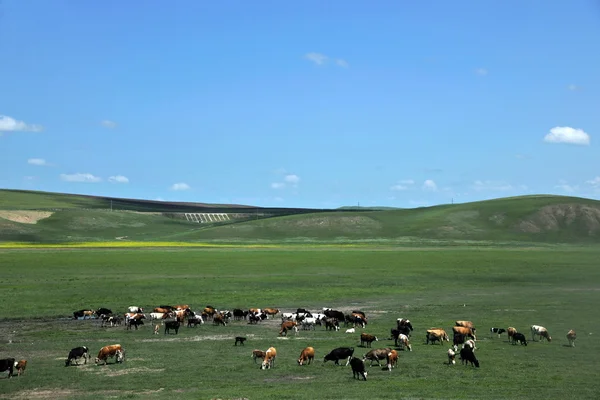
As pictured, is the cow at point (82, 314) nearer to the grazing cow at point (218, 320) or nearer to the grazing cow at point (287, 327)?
the grazing cow at point (218, 320)

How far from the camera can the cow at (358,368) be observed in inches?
893

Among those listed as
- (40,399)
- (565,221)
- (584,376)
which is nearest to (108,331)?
(40,399)

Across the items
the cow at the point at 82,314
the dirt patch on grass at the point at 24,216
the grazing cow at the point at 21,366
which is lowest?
the grazing cow at the point at 21,366

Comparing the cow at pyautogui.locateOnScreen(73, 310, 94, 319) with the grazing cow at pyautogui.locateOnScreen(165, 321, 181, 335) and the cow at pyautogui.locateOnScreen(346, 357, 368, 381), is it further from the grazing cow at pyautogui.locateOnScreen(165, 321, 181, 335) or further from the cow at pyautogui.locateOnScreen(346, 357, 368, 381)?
the cow at pyautogui.locateOnScreen(346, 357, 368, 381)

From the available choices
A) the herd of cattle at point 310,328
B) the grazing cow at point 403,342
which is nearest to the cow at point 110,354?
the herd of cattle at point 310,328

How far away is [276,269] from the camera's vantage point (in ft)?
235

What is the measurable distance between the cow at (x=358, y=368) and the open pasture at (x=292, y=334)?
373 mm

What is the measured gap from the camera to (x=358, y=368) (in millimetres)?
22812

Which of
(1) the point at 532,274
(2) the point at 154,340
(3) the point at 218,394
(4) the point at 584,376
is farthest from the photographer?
(1) the point at 532,274

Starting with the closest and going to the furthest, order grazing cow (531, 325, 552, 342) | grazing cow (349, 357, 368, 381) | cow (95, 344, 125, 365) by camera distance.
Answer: grazing cow (349, 357, 368, 381)
cow (95, 344, 125, 365)
grazing cow (531, 325, 552, 342)

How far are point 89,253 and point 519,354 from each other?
76565 millimetres

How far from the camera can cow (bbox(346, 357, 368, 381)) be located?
22.7 m

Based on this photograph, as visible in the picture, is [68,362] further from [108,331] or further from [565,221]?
[565,221]

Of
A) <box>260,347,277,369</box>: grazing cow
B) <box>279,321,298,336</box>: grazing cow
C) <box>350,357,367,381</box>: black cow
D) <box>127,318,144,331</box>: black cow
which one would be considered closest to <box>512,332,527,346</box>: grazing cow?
<box>350,357,367,381</box>: black cow
